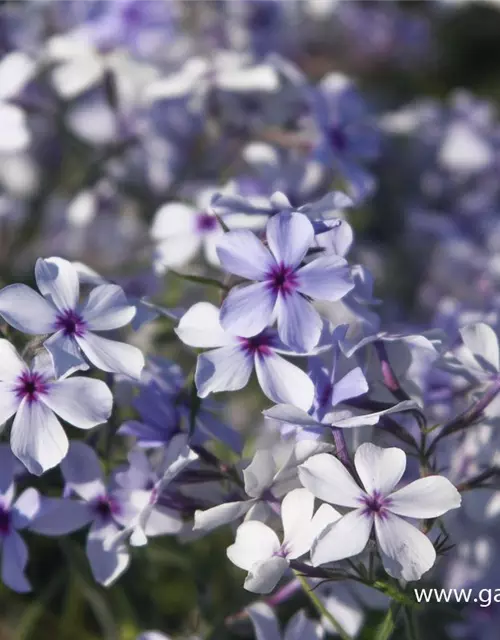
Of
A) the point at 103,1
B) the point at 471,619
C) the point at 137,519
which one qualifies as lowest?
the point at 471,619

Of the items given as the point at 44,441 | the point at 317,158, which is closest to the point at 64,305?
the point at 44,441

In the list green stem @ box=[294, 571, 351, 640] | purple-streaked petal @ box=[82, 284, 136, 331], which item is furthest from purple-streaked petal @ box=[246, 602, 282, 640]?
purple-streaked petal @ box=[82, 284, 136, 331]

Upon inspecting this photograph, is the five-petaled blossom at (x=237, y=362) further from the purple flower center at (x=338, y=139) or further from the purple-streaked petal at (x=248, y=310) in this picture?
the purple flower center at (x=338, y=139)

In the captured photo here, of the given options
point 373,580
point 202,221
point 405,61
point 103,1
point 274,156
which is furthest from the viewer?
point 405,61

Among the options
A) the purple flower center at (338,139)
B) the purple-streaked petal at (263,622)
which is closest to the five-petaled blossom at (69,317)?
the purple-streaked petal at (263,622)

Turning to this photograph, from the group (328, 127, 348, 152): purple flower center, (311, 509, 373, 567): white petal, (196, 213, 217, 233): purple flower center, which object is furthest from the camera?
(328, 127, 348, 152): purple flower center

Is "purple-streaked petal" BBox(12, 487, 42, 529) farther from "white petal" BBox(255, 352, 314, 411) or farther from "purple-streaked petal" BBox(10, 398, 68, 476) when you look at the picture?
"white petal" BBox(255, 352, 314, 411)

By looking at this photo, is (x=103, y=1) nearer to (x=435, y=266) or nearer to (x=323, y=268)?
(x=435, y=266)

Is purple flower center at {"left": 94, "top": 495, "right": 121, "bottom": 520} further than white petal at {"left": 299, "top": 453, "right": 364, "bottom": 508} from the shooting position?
Yes
